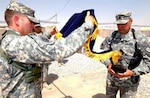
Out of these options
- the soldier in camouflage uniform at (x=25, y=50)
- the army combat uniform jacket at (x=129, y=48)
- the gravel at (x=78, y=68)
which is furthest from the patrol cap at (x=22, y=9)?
the gravel at (x=78, y=68)

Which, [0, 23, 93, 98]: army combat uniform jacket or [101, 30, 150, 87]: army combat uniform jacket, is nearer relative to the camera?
[0, 23, 93, 98]: army combat uniform jacket

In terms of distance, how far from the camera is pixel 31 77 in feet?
7.40

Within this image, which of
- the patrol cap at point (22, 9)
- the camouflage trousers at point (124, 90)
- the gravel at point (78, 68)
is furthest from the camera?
the gravel at point (78, 68)

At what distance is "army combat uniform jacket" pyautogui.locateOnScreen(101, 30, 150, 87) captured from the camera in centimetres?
316

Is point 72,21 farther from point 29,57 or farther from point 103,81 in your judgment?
point 103,81

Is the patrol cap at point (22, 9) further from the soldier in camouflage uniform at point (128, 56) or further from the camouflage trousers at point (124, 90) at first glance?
the camouflage trousers at point (124, 90)

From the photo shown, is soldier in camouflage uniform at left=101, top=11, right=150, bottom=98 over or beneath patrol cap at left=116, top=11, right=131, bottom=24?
beneath

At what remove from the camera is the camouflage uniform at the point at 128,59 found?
3.17 metres

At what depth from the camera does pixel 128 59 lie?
10.9ft

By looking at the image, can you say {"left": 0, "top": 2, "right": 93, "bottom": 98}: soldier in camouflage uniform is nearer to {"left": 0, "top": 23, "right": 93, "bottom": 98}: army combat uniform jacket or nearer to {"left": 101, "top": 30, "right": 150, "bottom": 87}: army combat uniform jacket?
{"left": 0, "top": 23, "right": 93, "bottom": 98}: army combat uniform jacket

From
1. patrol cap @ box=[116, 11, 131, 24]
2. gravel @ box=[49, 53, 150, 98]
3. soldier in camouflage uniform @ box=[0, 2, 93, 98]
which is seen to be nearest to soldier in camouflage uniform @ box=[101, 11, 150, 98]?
patrol cap @ box=[116, 11, 131, 24]

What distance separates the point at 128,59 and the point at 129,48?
18 cm

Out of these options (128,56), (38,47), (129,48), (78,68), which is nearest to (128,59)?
(128,56)

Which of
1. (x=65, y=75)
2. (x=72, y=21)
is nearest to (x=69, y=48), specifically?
(x=72, y=21)
